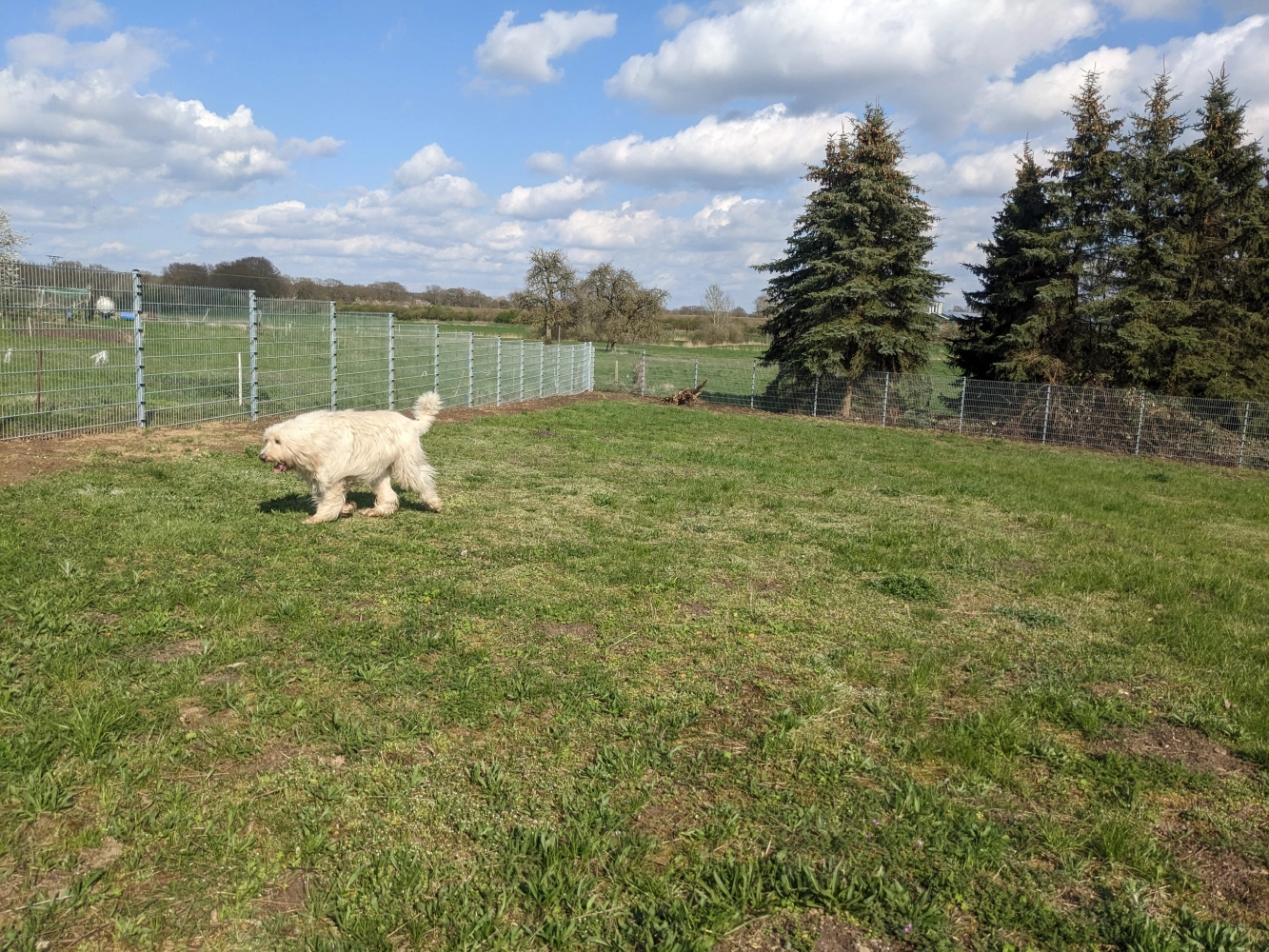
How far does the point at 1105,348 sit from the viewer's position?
1938 cm

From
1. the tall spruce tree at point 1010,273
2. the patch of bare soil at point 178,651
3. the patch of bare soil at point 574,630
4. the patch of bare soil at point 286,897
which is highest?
the tall spruce tree at point 1010,273

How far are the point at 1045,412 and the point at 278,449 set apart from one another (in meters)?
18.4

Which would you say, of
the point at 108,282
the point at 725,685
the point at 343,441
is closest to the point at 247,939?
the point at 725,685

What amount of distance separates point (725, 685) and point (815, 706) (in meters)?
0.50

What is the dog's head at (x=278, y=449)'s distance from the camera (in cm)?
632

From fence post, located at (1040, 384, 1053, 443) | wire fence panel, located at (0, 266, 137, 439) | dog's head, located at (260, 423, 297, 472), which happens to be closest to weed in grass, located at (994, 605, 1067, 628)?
dog's head, located at (260, 423, 297, 472)

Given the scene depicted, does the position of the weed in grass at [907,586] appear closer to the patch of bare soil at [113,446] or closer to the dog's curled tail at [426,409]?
the dog's curled tail at [426,409]

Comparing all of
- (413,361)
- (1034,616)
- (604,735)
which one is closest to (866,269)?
(413,361)

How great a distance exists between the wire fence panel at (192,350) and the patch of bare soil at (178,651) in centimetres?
788

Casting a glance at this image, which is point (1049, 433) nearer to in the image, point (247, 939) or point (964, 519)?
point (964, 519)

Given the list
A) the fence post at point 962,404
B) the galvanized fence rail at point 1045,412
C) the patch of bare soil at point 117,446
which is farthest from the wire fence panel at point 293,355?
the fence post at point 962,404

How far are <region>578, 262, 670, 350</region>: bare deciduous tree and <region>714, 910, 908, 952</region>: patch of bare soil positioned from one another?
38.1 meters

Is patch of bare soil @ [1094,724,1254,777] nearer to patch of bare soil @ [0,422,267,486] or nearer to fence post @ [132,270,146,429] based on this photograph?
patch of bare soil @ [0,422,267,486]

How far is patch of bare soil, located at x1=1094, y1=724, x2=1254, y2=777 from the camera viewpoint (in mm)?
3521
